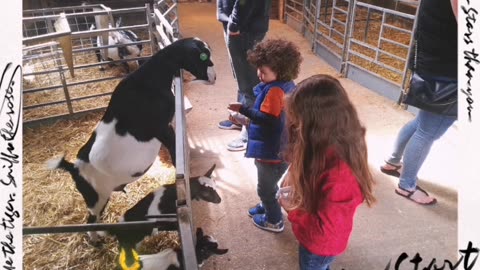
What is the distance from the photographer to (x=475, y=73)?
0.94 meters

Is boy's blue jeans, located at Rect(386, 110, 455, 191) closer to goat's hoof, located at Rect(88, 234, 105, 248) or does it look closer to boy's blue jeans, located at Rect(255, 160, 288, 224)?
boy's blue jeans, located at Rect(255, 160, 288, 224)

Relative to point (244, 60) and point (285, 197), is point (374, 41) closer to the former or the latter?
point (244, 60)

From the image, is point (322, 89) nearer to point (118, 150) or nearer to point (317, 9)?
point (118, 150)

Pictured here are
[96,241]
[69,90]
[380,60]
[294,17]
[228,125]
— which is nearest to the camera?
[96,241]

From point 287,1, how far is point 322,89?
7.46 m

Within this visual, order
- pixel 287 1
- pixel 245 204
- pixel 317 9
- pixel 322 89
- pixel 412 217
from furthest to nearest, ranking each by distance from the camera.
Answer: pixel 287 1 < pixel 317 9 < pixel 245 204 < pixel 412 217 < pixel 322 89

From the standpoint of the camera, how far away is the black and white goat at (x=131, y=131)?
5.99ft

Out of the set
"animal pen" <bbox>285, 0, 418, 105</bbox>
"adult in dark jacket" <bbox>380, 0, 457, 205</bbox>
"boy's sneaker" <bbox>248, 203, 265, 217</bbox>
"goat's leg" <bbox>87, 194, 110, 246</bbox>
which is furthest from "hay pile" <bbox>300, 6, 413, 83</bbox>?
"goat's leg" <bbox>87, 194, 110, 246</bbox>

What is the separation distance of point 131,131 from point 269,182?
0.79 m

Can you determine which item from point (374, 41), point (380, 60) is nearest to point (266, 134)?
point (380, 60)

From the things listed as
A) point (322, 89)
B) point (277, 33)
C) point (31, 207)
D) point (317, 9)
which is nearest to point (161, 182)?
point (31, 207)

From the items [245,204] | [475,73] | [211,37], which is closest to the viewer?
[475,73]

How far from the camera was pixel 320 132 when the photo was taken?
4.04ft

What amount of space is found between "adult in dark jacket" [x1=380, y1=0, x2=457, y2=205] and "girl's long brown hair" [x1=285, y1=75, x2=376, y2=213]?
33.8 inches
